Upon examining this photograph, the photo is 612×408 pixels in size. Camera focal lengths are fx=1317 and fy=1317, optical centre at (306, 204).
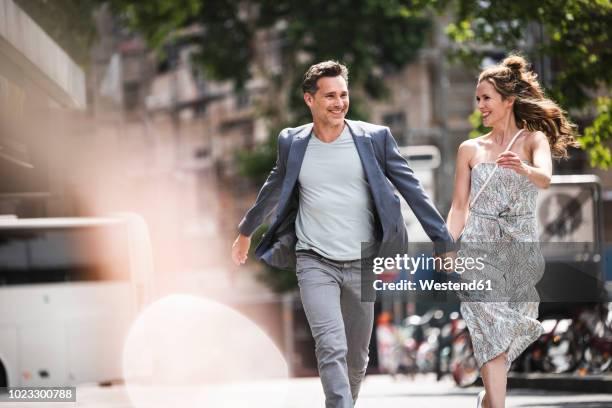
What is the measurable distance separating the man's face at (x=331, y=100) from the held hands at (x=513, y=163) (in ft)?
2.76

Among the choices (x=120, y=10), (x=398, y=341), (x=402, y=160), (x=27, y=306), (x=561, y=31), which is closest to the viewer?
(x=402, y=160)

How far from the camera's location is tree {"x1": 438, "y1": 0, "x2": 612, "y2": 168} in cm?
1305

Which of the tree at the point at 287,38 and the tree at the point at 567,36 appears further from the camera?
the tree at the point at 287,38

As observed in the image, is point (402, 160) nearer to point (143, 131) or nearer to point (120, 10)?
point (120, 10)

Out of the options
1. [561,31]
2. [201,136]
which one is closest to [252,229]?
[561,31]

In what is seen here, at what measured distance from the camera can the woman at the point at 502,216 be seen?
22.3 ft

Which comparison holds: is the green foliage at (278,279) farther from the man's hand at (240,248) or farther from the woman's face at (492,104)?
the woman's face at (492,104)

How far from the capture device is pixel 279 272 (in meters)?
34.6

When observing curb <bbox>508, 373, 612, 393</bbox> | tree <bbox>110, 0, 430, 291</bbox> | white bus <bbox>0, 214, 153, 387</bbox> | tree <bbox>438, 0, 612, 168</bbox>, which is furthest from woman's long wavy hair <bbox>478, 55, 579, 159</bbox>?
tree <bbox>110, 0, 430, 291</bbox>

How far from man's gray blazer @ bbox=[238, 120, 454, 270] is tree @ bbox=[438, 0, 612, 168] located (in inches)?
252

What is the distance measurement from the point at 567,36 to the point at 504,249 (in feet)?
25.2

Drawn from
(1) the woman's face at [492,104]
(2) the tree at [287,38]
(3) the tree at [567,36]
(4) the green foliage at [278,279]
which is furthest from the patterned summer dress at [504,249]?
(4) the green foliage at [278,279]

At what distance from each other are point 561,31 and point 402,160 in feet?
23.3

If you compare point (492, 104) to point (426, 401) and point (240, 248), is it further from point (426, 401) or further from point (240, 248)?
point (426, 401)
